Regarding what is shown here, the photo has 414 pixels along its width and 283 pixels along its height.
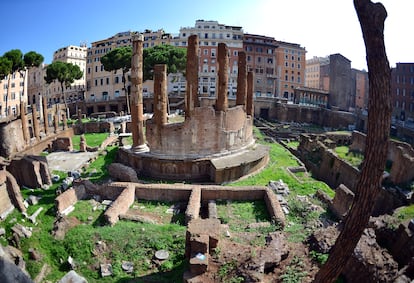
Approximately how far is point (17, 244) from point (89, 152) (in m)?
13.3

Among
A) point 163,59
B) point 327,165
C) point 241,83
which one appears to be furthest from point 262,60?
point 327,165

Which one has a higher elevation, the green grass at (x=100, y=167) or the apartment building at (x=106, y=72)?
the apartment building at (x=106, y=72)

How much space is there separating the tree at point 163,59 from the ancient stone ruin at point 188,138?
2022 cm

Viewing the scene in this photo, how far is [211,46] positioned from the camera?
52.1 meters

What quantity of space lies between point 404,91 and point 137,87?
124ft

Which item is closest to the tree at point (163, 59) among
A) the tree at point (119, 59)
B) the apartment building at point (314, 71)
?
the tree at point (119, 59)

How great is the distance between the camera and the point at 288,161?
21.1 m

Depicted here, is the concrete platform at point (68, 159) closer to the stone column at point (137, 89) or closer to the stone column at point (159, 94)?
the stone column at point (137, 89)

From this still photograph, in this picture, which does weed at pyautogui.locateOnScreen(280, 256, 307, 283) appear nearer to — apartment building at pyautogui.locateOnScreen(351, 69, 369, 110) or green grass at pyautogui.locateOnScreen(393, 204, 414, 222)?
green grass at pyautogui.locateOnScreen(393, 204, 414, 222)

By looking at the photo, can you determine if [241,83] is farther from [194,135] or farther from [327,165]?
[327,165]

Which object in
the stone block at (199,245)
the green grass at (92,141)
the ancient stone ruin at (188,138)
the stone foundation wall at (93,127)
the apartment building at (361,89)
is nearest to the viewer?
the stone block at (199,245)

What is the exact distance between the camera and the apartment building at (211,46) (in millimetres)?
51719

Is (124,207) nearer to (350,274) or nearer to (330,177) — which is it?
(350,274)

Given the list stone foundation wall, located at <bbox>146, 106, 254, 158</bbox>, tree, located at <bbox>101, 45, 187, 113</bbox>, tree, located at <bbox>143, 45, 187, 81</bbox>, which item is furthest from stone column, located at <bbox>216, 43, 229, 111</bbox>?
tree, located at <bbox>101, 45, 187, 113</bbox>
